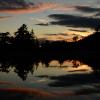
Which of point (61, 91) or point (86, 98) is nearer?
point (86, 98)

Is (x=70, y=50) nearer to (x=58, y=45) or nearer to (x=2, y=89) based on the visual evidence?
(x=58, y=45)

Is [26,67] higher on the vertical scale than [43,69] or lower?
lower

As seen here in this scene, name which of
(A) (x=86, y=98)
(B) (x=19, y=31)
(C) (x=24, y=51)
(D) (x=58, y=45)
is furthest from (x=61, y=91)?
(D) (x=58, y=45)

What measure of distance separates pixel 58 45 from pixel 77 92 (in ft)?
458

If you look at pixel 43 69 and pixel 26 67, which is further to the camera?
pixel 26 67

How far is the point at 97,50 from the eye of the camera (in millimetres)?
139000

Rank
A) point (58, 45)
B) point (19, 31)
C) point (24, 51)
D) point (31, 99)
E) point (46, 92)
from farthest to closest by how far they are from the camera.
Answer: point (58, 45) < point (19, 31) < point (24, 51) < point (46, 92) < point (31, 99)

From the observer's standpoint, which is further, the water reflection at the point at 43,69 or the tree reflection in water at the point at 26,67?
the tree reflection in water at the point at 26,67

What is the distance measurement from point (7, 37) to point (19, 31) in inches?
262

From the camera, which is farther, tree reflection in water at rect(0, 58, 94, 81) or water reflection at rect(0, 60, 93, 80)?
tree reflection in water at rect(0, 58, 94, 81)

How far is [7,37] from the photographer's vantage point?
15075 centimetres

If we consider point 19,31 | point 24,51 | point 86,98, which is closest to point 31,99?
point 86,98

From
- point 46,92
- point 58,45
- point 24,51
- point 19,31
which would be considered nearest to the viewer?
point 46,92

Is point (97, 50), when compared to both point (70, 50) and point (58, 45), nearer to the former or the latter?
point (70, 50)
